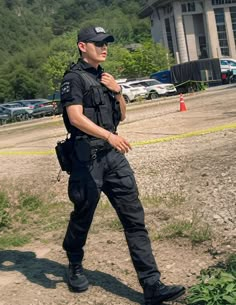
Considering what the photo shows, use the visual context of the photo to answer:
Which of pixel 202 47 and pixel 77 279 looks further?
pixel 202 47

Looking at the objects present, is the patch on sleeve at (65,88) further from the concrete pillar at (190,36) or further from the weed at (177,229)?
the concrete pillar at (190,36)

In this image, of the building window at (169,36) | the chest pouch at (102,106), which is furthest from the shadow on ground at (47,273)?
the building window at (169,36)

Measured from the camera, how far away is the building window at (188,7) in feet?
265

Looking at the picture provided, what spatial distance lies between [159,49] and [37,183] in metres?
56.8

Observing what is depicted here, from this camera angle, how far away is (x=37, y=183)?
7.67m

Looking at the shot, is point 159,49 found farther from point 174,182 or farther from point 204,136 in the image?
point 174,182

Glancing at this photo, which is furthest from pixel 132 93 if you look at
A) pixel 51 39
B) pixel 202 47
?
pixel 51 39

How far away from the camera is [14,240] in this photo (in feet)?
17.8

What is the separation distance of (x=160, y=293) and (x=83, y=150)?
1.06m

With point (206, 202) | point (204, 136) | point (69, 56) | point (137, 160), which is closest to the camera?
point (206, 202)

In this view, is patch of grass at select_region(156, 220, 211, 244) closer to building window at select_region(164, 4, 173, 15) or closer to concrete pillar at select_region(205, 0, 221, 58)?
concrete pillar at select_region(205, 0, 221, 58)

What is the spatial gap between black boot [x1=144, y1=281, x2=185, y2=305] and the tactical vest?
1.09 metres

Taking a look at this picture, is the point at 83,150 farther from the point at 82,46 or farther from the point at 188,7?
the point at 188,7

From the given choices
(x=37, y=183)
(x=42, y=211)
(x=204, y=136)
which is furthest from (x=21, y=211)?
(x=204, y=136)
